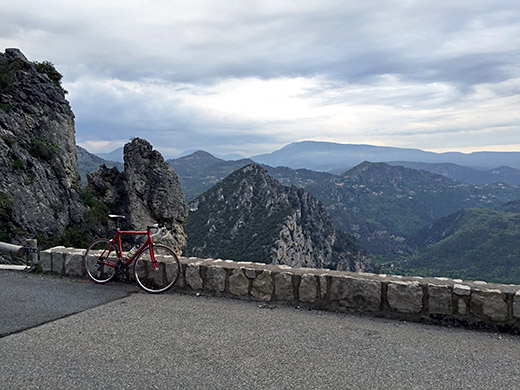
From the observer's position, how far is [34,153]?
17625 mm

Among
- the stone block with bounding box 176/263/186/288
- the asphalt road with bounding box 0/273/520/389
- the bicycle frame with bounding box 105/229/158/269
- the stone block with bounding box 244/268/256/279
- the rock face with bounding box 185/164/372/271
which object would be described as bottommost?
the rock face with bounding box 185/164/372/271

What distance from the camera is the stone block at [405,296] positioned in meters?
5.15

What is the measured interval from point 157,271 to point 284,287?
7.07 feet

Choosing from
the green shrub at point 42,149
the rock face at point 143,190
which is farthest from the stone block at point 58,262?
the rock face at point 143,190

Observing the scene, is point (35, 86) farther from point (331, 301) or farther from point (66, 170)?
point (331, 301)

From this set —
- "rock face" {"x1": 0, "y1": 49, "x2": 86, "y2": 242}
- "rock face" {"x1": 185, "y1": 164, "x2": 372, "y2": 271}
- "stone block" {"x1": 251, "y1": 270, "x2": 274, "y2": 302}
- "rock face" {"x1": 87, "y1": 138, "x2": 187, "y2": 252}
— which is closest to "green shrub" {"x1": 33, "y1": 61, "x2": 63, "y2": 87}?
"rock face" {"x1": 0, "y1": 49, "x2": 86, "y2": 242}

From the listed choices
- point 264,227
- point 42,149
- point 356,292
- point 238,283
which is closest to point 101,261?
point 238,283

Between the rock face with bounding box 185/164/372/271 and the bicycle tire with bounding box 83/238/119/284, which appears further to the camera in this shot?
the rock face with bounding box 185/164/372/271

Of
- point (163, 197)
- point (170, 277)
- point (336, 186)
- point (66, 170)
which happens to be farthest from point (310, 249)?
point (336, 186)

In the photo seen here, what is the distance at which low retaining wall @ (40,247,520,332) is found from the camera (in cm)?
486

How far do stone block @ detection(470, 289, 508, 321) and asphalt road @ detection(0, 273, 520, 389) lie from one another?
0.80 ft

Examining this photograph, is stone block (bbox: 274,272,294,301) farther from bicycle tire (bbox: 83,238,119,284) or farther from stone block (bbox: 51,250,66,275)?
stone block (bbox: 51,250,66,275)

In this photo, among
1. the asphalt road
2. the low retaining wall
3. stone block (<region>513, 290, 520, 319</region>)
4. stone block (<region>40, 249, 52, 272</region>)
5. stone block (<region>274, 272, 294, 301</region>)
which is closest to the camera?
the asphalt road

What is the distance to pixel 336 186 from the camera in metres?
192
